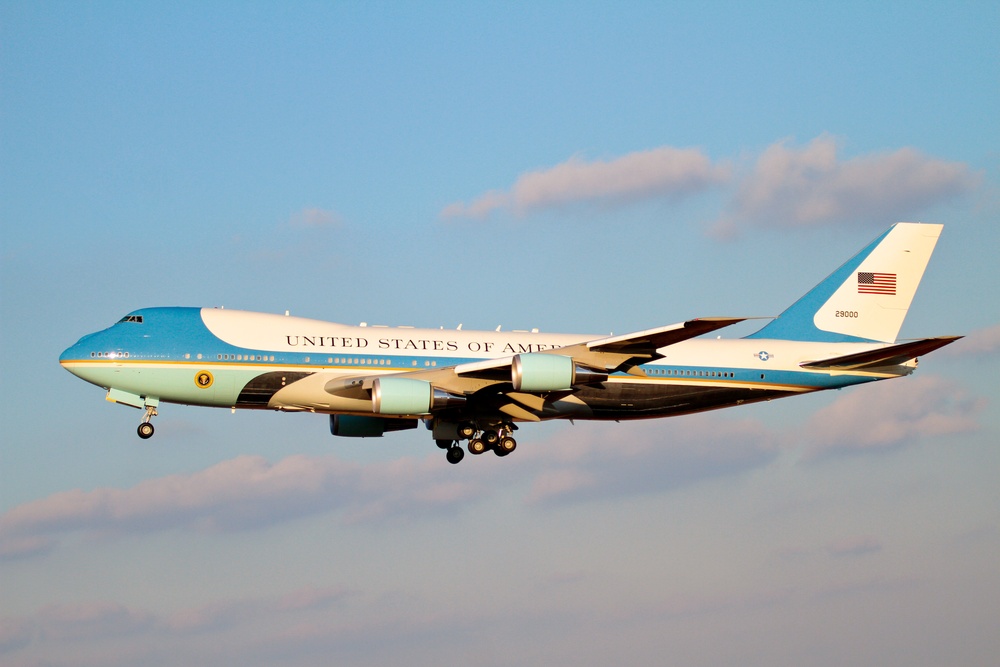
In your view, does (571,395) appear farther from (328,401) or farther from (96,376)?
(96,376)

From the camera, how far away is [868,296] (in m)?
58.9

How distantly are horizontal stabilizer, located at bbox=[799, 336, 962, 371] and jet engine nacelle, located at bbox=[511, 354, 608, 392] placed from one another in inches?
501

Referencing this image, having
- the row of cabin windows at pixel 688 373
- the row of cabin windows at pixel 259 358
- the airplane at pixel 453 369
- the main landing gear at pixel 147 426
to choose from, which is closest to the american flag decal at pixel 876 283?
the airplane at pixel 453 369

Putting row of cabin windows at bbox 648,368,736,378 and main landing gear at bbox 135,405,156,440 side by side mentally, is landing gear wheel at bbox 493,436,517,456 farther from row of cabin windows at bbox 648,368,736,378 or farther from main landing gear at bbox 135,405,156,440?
main landing gear at bbox 135,405,156,440

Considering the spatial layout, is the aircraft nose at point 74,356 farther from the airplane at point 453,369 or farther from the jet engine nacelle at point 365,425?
the jet engine nacelle at point 365,425

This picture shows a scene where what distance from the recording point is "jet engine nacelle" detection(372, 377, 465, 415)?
47000 millimetres

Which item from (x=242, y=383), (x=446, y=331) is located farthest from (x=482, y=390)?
(x=242, y=383)

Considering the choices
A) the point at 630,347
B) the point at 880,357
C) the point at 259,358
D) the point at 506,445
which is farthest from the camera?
the point at 880,357

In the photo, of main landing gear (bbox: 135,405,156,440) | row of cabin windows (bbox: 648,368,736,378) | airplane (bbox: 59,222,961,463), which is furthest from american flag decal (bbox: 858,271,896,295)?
main landing gear (bbox: 135,405,156,440)

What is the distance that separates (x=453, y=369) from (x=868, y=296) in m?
21.1

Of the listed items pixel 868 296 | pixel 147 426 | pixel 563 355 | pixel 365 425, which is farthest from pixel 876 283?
pixel 147 426

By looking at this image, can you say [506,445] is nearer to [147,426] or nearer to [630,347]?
[630,347]

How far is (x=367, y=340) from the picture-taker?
50438mm

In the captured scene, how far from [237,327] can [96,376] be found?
17.9 feet
